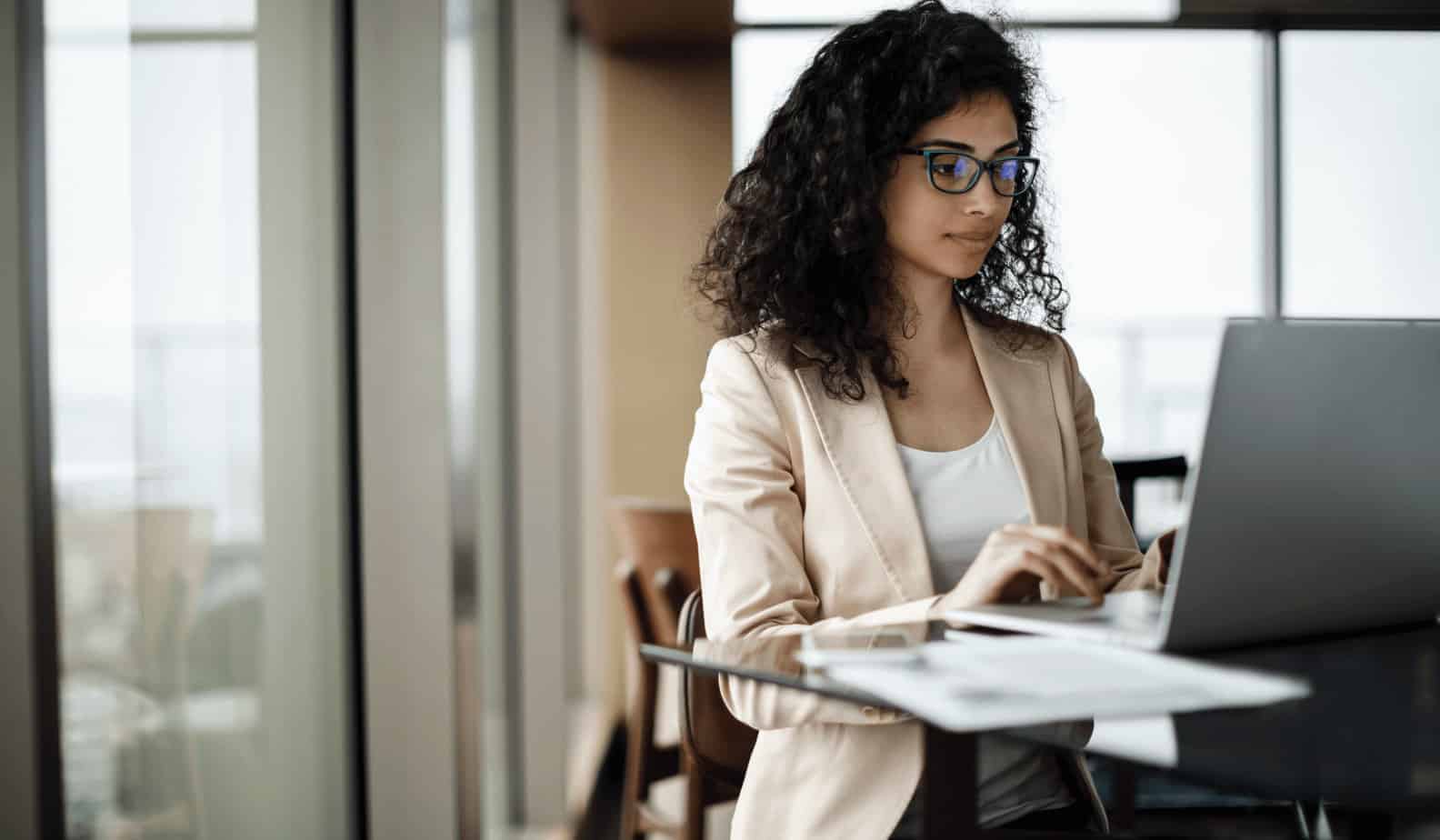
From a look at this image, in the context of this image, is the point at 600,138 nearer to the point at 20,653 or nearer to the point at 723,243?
the point at 723,243

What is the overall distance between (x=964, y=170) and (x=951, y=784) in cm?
79

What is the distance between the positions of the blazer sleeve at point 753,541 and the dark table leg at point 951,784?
227mm

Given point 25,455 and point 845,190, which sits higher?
point 845,190

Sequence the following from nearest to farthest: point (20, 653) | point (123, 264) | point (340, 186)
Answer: point (20, 653), point (123, 264), point (340, 186)

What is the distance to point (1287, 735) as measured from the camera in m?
0.80

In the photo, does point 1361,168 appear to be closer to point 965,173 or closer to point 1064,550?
point 965,173

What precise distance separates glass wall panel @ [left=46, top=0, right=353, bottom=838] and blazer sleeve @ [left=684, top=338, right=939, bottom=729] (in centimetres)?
63

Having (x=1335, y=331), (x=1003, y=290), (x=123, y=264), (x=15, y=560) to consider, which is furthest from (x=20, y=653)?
(x=1003, y=290)

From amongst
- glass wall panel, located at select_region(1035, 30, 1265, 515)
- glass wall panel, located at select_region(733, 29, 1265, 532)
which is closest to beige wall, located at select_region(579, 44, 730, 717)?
glass wall panel, located at select_region(733, 29, 1265, 532)

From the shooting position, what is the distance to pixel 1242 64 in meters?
4.96

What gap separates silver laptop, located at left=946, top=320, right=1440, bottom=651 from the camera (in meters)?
0.95

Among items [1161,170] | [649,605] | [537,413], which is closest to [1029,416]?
[649,605]

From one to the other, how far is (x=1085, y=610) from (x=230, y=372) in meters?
1.16

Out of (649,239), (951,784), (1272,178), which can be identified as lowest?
(951,784)
